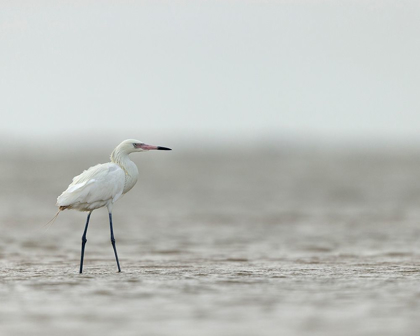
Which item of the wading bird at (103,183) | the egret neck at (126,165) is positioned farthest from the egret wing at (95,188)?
the egret neck at (126,165)

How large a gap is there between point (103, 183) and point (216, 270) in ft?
5.91

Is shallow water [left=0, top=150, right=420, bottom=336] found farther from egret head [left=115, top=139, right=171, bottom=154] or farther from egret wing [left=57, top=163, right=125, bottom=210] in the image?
egret head [left=115, top=139, right=171, bottom=154]

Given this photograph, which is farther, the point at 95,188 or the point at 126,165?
the point at 126,165

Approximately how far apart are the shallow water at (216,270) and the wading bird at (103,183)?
0.87 m

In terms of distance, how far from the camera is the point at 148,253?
1402 cm

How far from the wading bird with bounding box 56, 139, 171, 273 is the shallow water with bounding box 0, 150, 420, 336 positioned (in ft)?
2.87

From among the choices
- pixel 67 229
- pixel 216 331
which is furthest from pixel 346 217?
pixel 216 331

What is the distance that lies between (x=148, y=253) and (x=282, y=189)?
802 inches

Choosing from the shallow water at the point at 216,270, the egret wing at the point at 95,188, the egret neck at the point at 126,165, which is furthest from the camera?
the egret neck at the point at 126,165

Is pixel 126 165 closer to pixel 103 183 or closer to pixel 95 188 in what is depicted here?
pixel 103 183

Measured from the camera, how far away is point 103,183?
10844 mm

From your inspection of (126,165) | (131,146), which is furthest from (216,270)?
(131,146)

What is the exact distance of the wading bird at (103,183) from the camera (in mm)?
10758

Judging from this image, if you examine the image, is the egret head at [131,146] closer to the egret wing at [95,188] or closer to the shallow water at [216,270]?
the egret wing at [95,188]
